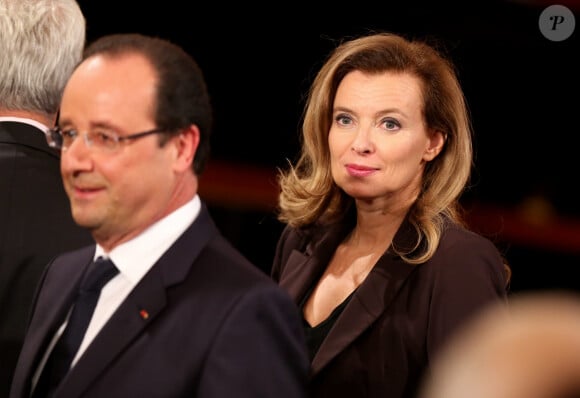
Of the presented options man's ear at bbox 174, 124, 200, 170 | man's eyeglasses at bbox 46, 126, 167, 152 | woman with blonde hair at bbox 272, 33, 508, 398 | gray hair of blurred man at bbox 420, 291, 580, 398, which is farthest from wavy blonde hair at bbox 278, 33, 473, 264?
gray hair of blurred man at bbox 420, 291, 580, 398

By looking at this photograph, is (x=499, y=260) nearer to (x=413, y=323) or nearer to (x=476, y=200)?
(x=413, y=323)

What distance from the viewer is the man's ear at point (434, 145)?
2512mm

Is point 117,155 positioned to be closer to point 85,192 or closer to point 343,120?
point 85,192

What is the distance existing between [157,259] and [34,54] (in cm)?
88

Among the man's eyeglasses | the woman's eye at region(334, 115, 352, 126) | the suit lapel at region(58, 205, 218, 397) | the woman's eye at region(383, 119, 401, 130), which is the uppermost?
the man's eyeglasses

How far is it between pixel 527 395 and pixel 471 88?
5148mm

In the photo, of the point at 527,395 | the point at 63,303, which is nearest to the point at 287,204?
the point at 63,303

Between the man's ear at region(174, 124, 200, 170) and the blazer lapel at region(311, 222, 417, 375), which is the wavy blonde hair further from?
the man's ear at region(174, 124, 200, 170)

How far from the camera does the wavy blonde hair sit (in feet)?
8.05

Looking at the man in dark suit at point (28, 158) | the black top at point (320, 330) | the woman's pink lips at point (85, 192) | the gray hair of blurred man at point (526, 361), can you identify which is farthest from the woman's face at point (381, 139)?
the gray hair of blurred man at point (526, 361)

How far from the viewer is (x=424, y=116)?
2.49 meters

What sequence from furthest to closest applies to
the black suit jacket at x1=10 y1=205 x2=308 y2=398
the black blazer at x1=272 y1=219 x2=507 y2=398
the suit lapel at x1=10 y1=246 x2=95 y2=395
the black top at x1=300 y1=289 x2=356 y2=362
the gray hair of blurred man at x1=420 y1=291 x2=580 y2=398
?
the black top at x1=300 y1=289 x2=356 y2=362 < the black blazer at x1=272 y1=219 x2=507 y2=398 < the suit lapel at x1=10 y1=246 x2=95 y2=395 < the black suit jacket at x1=10 y1=205 x2=308 y2=398 < the gray hair of blurred man at x1=420 y1=291 x2=580 y2=398

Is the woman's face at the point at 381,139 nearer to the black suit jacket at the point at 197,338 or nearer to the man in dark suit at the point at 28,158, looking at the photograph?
the man in dark suit at the point at 28,158

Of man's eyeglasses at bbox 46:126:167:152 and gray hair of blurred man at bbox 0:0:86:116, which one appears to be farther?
gray hair of blurred man at bbox 0:0:86:116
